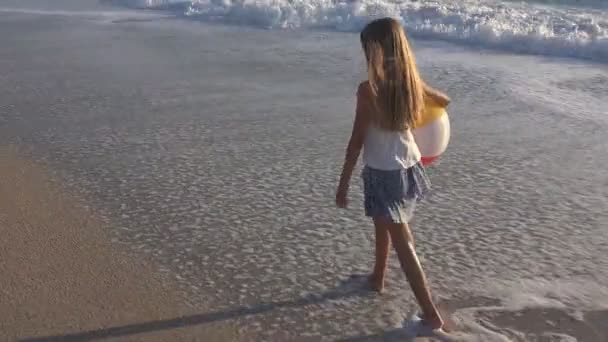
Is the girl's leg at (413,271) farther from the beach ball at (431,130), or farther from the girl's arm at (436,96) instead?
the girl's arm at (436,96)

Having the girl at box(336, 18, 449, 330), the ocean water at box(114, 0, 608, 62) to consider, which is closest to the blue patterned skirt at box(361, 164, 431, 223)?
the girl at box(336, 18, 449, 330)

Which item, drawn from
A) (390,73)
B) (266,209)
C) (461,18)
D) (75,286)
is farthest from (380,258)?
(461,18)

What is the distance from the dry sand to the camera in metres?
3.69

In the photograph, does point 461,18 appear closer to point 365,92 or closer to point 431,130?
point 431,130

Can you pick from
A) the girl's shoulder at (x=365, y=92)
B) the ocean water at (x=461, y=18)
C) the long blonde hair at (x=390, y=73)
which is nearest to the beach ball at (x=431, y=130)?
the long blonde hair at (x=390, y=73)

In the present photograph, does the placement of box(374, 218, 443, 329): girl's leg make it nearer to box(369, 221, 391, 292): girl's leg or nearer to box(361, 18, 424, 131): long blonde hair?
box(369, 221, 391, 292): girl's leg

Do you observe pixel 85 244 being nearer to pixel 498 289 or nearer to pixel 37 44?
A: pixel 498 289

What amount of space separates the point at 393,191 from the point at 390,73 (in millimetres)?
533

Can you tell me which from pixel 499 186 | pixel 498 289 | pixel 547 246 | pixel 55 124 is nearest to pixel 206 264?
pixel 498 289

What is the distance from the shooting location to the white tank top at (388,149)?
367 cm

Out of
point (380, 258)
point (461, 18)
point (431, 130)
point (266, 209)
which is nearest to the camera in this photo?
point (431, 130)

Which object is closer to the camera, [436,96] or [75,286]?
[436,96]

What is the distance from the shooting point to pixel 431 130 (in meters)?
3.77

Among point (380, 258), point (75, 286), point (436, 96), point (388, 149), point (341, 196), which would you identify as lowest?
point (75, 286)
